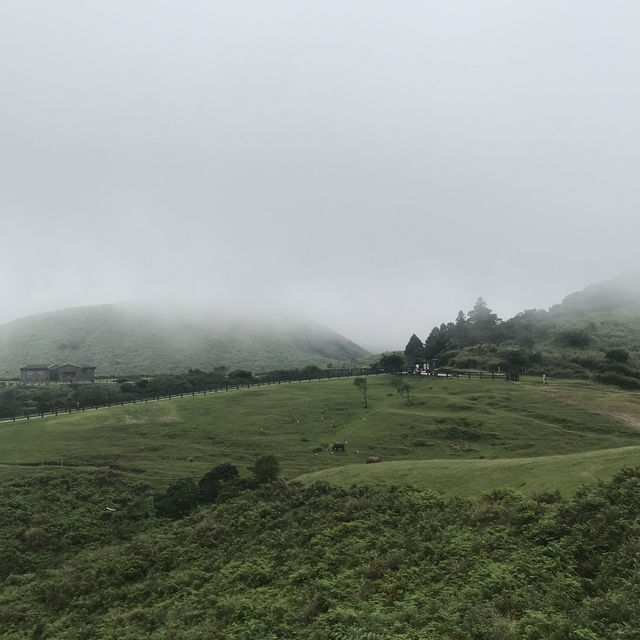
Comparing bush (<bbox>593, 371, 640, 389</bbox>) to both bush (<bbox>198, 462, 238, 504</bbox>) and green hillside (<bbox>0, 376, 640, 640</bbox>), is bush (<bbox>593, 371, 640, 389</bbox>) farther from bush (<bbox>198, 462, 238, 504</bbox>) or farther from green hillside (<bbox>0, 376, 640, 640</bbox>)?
bush (<bbox>198, 462, 238, 504</bbox>)

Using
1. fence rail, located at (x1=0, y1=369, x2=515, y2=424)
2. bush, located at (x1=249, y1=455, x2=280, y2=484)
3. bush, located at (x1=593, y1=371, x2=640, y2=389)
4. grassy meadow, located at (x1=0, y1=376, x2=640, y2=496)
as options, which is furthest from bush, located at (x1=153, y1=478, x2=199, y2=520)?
bush, located at (x1=593, y1=371, x2=640, y2=389)

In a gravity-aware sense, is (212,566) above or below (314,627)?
below

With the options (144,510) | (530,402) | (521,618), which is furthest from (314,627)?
(530,402)

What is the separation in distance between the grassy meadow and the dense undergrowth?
696 centimetres

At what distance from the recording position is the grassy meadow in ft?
156

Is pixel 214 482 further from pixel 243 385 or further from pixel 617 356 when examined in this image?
pixel 617 356

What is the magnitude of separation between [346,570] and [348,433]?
A: 1778 inches

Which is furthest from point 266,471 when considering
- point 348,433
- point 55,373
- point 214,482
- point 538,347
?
point 538,347

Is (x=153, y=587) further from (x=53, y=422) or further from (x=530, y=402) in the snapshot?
(x=530, y=402)

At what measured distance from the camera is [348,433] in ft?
209

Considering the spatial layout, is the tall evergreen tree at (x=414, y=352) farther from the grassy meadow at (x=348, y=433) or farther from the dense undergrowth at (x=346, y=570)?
A: the dense undergrowth at (x=346, y=570)

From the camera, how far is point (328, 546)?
880 inches

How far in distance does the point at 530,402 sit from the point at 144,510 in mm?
53819

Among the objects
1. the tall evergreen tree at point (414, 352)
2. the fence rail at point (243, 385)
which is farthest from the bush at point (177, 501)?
the tall evergreen tree at point (414, 352)
